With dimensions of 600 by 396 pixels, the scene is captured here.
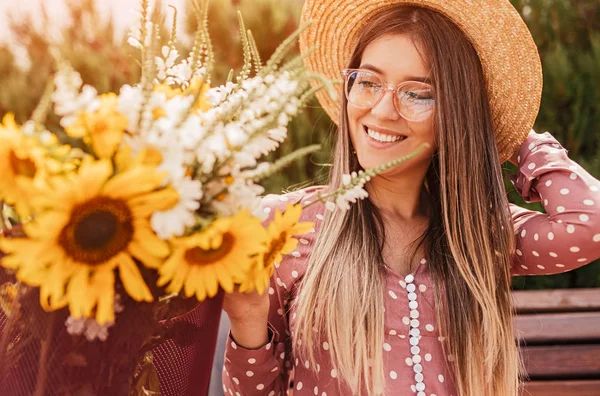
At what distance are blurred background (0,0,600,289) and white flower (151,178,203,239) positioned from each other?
6.38 ft

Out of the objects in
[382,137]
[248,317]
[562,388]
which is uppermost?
[382,137]

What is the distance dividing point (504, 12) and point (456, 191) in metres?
0.44

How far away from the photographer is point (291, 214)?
0.74 metres

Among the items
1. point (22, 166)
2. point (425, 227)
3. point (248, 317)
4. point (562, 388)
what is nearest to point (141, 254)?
point (22, 166)

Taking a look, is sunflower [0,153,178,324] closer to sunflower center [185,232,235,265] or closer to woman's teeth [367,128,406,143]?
sunflower center [185,232,235,265]

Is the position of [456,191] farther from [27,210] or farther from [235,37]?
[235,37]

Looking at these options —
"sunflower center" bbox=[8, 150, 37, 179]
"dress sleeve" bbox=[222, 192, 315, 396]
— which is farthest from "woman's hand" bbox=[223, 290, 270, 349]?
"sunflower center" bbox=[8, 150, 37, 179]

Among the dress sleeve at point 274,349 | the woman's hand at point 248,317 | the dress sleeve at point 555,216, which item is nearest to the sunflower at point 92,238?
the woman's hand at point 248,317

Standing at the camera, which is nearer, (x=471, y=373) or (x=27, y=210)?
(x=27, y=210)

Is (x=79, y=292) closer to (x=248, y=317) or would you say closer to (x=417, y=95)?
(x=248, y=317)

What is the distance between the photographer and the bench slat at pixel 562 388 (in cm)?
213

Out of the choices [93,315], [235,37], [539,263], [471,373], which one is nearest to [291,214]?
[93,315]

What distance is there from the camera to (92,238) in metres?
0.60

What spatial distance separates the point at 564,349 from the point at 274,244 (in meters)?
1.77
